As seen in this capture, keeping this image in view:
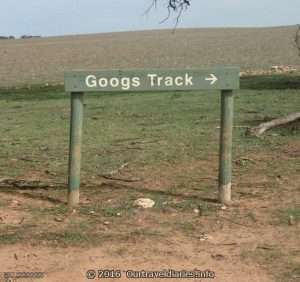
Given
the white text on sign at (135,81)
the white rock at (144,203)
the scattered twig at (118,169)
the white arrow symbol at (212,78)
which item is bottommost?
the white rock at (144,203)

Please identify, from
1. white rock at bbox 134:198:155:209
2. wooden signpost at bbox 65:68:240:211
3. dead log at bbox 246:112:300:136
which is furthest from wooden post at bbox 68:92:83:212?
dead log at bbox 246:112:300:136

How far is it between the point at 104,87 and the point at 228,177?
51.2 inches

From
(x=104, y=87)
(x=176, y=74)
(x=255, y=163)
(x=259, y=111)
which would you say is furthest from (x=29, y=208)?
(x=259, y=111)

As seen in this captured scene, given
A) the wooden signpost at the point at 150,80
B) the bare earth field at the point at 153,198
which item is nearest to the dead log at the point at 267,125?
the bare earth field at the point at 153,198

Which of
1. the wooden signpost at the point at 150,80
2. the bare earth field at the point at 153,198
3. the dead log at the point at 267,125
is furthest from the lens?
the dead log at the point at 267,125

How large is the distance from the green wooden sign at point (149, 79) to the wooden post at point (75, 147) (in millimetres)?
149

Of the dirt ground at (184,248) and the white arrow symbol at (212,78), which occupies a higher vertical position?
the white arrow symbol at (212,78)

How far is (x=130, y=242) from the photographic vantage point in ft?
15.0

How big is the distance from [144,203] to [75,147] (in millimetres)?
748

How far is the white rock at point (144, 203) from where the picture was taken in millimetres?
5349

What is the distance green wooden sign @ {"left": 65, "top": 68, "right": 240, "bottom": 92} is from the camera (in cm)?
518

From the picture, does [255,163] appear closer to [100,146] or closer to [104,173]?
[104,173]

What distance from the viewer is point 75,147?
5359mm

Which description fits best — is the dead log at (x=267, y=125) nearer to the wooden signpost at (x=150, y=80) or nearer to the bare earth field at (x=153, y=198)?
the bare earth field at (x=153, y=198)
